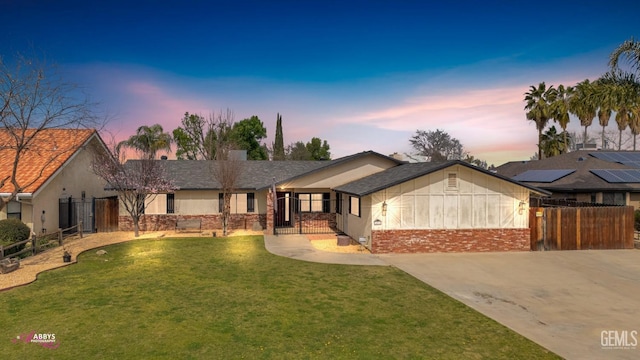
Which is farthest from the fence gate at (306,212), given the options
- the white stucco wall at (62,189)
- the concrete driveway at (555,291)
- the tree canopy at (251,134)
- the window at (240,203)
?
the tree canopy at (251,134)

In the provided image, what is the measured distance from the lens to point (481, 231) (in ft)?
60.1

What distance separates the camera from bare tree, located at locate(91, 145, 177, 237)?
22.9 metres

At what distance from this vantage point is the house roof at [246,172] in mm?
25672

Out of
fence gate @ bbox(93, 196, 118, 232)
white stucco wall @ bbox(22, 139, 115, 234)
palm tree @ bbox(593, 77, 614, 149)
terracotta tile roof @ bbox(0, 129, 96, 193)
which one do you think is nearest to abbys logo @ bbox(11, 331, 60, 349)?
terracotta tile roof @ bbox(0, 129, 96, 193)

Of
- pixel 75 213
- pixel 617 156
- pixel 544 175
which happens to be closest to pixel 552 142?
pixel 617 156

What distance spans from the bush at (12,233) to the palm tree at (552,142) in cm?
5324

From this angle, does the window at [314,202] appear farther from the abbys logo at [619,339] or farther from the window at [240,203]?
the abbys logo at [619,339]

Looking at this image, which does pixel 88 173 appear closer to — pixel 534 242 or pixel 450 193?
pixel 450 193

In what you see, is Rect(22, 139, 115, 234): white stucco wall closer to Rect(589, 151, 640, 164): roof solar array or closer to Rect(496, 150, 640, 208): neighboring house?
Rect(496, 150, 640, 208): neighboring house

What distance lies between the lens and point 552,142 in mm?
46156

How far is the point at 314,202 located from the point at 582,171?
21.6 m

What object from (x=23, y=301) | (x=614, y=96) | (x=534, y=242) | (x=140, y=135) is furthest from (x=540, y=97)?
(x=140, y=135)

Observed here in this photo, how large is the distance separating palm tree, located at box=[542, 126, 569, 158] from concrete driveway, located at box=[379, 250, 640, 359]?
32332mm

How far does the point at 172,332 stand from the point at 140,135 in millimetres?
51675
